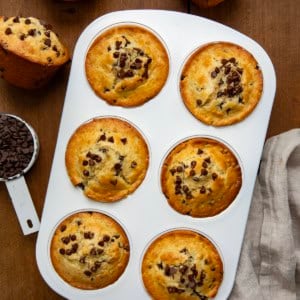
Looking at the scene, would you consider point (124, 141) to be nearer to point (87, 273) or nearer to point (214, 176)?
point (214, 176)

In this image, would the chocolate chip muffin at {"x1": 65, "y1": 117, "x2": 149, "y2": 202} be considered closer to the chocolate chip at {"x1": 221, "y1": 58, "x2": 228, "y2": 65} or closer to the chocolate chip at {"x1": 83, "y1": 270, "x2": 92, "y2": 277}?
the chocolate chip at {"x1": 83, "y1": 270, "x2": 92, "y2": 277}

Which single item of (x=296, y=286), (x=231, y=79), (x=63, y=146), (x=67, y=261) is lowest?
(x=296, y=286)

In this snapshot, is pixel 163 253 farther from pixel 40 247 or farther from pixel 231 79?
pixel 231 79

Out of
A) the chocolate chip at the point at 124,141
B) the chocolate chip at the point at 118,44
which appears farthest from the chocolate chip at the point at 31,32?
the chocolate chip at the point at 124,141

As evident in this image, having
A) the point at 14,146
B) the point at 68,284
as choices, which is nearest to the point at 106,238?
the point at 68,284

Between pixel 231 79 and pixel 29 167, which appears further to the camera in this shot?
pixel 29 167

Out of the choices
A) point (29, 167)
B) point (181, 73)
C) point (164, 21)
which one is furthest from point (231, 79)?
point (29, 167)
